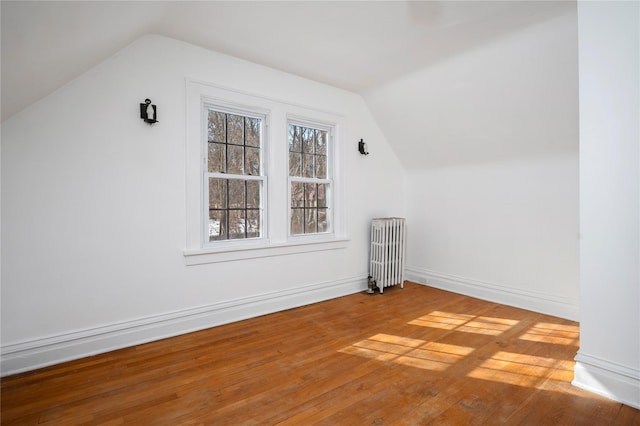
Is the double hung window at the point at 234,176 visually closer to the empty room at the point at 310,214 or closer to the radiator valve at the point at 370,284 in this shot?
the empty room at the point at 310,214

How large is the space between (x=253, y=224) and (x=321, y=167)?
1.18m

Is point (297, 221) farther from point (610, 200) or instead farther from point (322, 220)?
point (610, 200)

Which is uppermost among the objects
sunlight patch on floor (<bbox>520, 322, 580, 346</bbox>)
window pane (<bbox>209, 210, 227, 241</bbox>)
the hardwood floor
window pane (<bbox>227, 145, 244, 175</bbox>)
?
window pane (<bbox>227, 145, 244, 175</bbox>)

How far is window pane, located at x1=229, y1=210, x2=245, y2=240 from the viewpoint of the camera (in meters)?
3.28

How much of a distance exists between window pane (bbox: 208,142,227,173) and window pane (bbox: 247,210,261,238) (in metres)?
0.55

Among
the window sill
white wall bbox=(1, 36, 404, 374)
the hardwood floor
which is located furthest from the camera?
the window sill

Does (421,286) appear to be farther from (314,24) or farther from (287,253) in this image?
(314,24)

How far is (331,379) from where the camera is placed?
215cm

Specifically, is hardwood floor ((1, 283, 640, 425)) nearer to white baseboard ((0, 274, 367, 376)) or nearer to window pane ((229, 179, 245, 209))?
white baseboard ((0, 274, 367, 376))

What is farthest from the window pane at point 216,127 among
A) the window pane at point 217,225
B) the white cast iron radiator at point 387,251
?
the white cast iron radiator at point 387,251

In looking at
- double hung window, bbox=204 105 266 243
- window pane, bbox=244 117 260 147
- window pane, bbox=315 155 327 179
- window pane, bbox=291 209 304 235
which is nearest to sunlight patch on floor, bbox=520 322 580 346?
window pane, bbox=291 209 304 235

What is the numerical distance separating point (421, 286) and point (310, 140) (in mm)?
2522

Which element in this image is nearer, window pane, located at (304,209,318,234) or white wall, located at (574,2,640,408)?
white wall, located at (574,2,640,408)

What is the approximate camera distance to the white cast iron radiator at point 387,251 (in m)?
4.13
